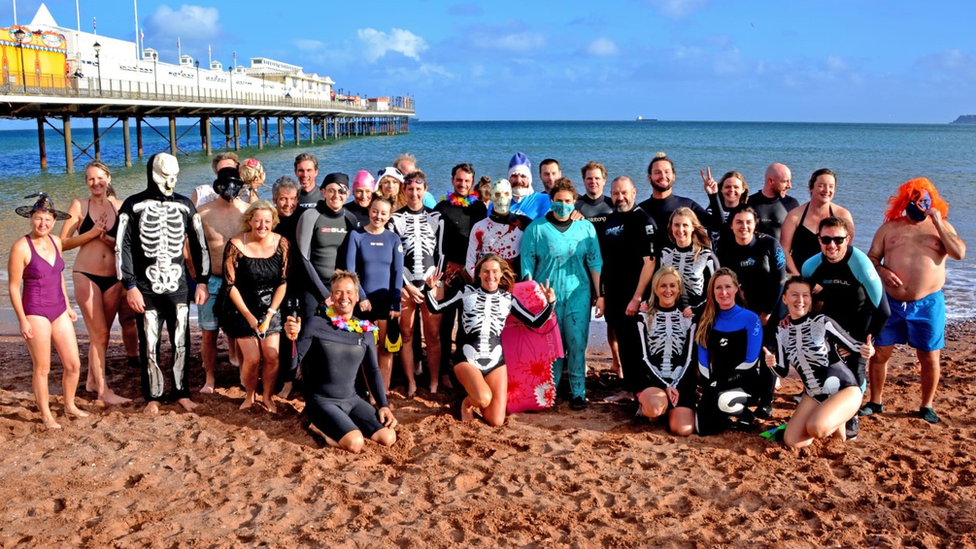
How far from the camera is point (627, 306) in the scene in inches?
246

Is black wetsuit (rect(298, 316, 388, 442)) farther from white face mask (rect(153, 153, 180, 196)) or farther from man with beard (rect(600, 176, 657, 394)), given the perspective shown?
man with beard (rect(600, 176, 657, 394))

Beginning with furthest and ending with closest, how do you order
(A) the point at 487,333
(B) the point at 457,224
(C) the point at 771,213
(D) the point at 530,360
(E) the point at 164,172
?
(C) the point at 771,213 → (B) the point at 457,224 → (D) the point at 530,360 → (A) the point at 487,333 → (E) the point at 164,172

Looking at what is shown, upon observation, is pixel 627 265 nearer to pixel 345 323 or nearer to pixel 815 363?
pixel 815 363

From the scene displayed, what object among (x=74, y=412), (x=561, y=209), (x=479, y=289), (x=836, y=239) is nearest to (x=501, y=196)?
(x=561, y=209)

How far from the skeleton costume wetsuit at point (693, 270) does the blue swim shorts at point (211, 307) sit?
3605 mm

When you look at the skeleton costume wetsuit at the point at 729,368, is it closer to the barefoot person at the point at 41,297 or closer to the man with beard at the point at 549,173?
the man with beard at the point at 549,173

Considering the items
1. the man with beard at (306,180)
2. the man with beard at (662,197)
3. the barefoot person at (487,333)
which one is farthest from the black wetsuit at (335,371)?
the man with beard at (662,197)

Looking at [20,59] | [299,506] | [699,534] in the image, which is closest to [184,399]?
[299,506]

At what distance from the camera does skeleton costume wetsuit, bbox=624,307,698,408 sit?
5.68 m

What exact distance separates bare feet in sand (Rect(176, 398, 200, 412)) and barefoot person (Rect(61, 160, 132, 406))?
1.55 ft

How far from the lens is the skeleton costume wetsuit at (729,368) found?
17.9ft

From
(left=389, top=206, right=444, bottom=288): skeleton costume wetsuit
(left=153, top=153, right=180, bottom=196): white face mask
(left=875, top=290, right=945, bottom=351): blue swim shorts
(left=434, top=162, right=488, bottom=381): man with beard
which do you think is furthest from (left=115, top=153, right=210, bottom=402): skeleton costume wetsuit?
(left=875, top=290, right=945, bottom=351): blue swim shorts

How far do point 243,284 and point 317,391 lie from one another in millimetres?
1021

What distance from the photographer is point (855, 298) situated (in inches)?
212
